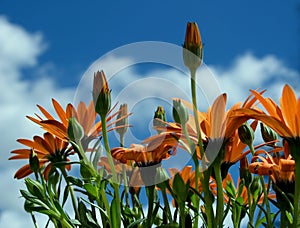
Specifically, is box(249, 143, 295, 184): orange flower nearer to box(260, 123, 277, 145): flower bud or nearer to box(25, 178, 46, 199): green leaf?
box(260, 123, 277, 145): flower bud

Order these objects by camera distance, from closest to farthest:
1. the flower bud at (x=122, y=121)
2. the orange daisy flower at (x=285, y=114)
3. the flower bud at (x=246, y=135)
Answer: the orange daisy flower at (x=285, y=114)
the flower bud at (x=246, y=135)
the flower bud at (x=122, y=121)

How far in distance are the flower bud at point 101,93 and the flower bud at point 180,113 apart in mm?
84

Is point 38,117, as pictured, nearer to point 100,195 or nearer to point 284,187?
point 100,195

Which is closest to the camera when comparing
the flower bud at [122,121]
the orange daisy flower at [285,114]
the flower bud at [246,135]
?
the orange daisy flower at [285,114]

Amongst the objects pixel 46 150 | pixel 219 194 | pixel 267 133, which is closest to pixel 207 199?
pixel 219 194

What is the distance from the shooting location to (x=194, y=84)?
682mm

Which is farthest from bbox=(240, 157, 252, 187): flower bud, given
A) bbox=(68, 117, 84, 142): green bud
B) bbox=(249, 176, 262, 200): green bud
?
bbox=(68, 117, 84, 142): green bud

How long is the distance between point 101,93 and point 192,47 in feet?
0.43

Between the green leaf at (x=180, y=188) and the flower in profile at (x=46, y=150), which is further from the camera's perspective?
the flower in profile at (x=46, y=150)

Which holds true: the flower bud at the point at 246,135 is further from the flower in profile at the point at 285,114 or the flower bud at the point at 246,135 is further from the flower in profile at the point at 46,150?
the flower in profile at the point at 46,150

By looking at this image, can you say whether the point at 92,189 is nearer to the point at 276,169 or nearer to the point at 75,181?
the point at 75,181

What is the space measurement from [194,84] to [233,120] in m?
0.07

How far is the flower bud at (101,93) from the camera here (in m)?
0.72

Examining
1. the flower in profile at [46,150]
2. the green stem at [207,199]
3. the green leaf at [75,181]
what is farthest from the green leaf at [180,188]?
the flower in profile at [46,150]
